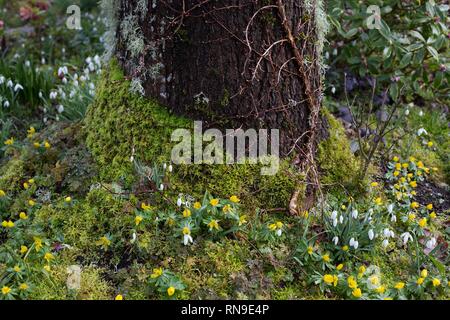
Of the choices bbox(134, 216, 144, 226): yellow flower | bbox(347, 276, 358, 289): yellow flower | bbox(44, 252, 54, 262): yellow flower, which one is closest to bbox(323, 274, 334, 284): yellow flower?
bbox(347, 276, 358, 289): yellow flower

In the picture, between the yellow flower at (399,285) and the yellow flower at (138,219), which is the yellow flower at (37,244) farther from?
the yellow flower at (399,285)

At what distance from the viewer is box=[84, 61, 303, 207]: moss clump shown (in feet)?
10.4

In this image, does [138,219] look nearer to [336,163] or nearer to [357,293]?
[357,293]

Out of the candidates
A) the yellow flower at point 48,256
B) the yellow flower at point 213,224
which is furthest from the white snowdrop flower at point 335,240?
the yellow flower at point 48,256

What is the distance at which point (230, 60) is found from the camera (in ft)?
9.89

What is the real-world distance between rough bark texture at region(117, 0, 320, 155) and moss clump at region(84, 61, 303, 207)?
121 mm

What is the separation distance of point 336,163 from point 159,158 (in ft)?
3.82

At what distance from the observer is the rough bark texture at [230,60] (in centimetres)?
296

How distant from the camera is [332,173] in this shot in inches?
135

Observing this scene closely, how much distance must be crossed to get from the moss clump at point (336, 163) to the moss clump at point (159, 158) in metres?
0.29

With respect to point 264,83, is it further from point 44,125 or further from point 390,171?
point 44,125

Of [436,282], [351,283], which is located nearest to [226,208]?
[351,283]

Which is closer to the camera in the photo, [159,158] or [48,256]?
[48,256]

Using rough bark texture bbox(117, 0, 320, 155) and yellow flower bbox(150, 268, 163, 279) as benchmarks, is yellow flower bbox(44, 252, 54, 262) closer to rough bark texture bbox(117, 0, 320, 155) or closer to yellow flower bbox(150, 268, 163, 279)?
yellow flower bbox(150, 268, 163, 279)
